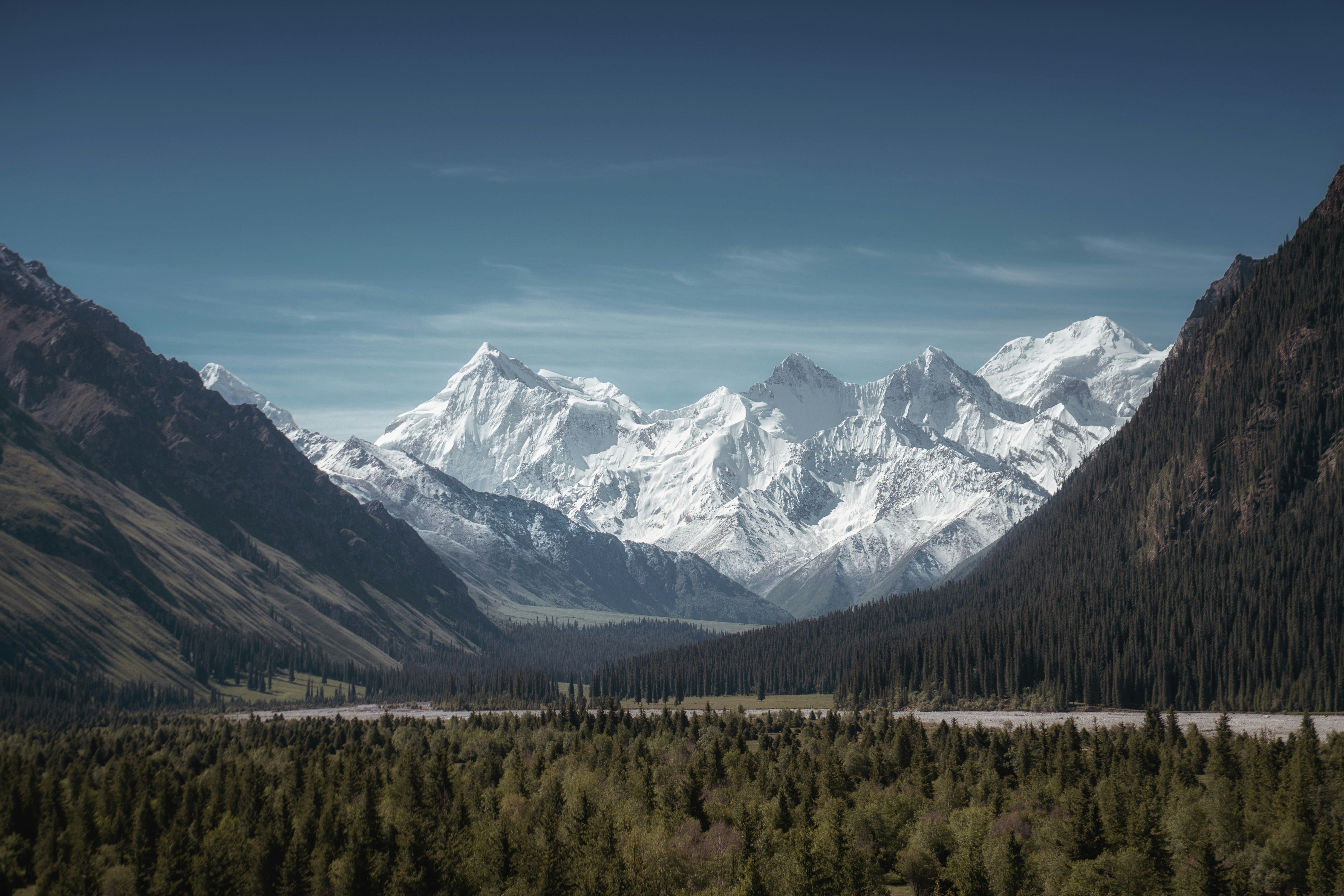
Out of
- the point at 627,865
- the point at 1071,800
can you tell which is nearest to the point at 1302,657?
the point at 1071,800

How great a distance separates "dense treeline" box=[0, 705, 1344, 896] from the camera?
88.6 meters

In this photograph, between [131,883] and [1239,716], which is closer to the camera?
[131,883]

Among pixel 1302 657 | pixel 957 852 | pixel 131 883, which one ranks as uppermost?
pixel 1302 657

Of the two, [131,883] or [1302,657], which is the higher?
[1302,657]

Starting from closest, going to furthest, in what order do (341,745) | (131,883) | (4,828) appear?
(131,883), (4,828), (341,745)

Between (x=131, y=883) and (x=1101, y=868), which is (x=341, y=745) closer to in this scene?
(x=131, y=883)

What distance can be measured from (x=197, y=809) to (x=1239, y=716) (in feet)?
523

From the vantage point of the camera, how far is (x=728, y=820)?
120 metres

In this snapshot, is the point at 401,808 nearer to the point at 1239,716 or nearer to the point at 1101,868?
the point at 1101,868

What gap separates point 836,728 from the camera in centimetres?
17725

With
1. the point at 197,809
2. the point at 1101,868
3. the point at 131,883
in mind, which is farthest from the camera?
the point at 197,809

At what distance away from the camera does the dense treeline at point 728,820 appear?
291ft

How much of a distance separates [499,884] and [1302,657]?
502 ft

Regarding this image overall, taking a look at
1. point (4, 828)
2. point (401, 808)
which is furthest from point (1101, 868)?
point (4, 828)
